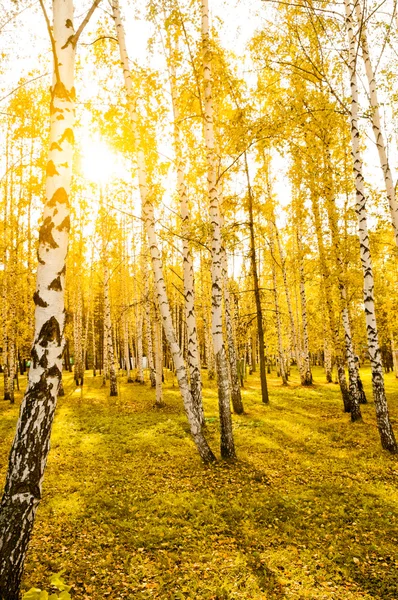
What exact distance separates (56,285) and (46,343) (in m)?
0.63

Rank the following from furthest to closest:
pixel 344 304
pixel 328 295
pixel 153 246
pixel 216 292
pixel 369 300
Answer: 1. pixel 328 295
2. pixel 344 304
3. pixel 369 300
4. pixel 216 292
5. pixel 153 246

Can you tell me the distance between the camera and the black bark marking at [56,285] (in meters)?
3.78

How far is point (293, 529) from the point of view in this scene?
5.73m

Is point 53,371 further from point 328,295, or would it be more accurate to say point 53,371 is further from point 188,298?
point 328,295

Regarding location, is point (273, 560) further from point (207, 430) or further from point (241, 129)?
point (241, 129)

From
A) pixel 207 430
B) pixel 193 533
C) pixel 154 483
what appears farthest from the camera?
pixel 207 430

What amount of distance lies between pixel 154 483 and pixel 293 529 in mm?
3017

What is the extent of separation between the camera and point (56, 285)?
12.5 ft

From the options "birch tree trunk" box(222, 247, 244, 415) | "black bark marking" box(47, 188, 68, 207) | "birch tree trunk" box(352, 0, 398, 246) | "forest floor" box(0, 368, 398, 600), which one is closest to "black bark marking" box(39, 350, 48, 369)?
"black bark marking" box(47, 188, 68, 207)

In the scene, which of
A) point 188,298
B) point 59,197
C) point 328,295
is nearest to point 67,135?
point 59,197

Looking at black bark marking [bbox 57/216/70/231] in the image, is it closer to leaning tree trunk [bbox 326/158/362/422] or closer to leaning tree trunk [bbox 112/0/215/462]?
leaning tree trunk [bbox 112/0/215/462]

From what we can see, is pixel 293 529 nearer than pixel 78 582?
No

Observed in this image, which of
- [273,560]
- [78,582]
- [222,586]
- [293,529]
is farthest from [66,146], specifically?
[293,529]

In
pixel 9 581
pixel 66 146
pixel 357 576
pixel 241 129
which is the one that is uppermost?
pixel 241 129
